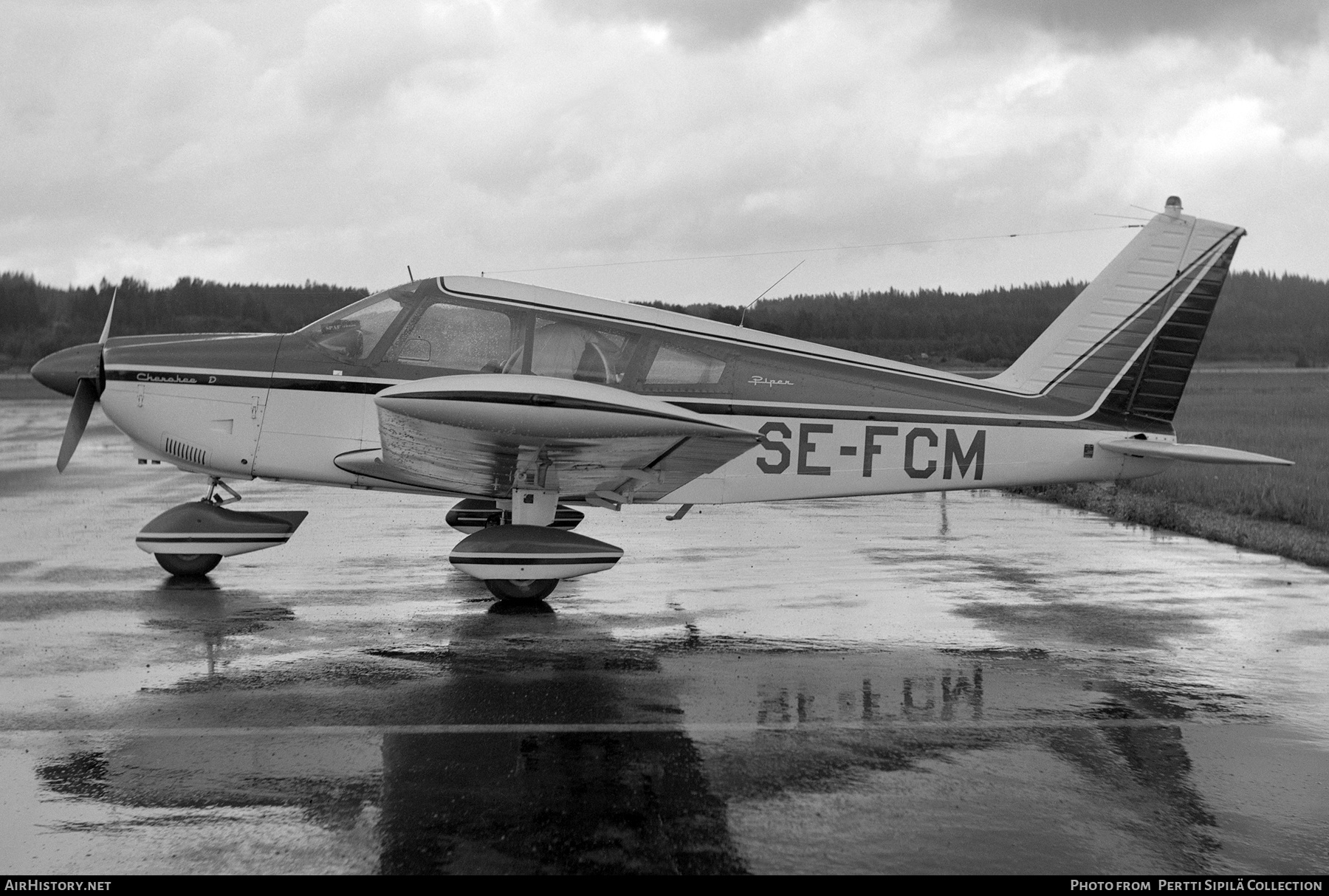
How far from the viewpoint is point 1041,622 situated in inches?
287

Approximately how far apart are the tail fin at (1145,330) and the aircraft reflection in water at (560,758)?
3.29 m

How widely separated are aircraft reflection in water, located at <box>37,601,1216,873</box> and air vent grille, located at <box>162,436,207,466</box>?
2.39 metres

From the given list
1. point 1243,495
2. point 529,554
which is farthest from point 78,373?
point 1243,495

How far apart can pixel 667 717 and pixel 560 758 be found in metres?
0.75

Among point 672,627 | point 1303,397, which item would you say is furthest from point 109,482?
point 1303,397

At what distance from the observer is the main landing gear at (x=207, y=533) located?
7980 mm

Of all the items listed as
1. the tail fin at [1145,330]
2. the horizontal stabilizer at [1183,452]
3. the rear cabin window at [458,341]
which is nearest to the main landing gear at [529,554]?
the rear cabin window at [458,341]

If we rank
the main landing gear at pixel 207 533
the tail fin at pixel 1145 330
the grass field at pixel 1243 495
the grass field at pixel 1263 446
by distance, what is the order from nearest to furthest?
the main landing gear at pixel 207 533 < the tail fin at pixel 1145 330 < the grass field at pixel 1243 495 < the grass field at pixel 1263 446

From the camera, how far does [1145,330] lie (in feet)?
28.0

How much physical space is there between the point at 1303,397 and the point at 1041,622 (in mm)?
41157

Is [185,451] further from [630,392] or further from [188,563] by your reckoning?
[630,392]

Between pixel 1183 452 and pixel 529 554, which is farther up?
pixel 1183 452

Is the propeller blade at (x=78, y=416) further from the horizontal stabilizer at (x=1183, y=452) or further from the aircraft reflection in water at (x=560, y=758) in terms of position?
the horizontal stabilizer at (x=1183, y=452)

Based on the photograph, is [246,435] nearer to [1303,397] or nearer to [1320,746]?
[1320,746]
